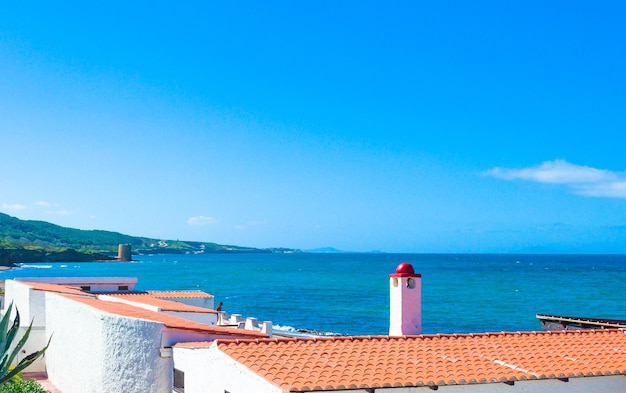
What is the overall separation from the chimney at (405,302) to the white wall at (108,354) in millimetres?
5787

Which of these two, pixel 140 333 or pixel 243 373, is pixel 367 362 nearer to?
pixel 243 373

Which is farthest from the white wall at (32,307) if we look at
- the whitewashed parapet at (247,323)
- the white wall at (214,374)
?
the white wall at (214,374)

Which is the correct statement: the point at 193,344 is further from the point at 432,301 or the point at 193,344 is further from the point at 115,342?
the point at 432,301

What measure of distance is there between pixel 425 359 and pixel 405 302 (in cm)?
332

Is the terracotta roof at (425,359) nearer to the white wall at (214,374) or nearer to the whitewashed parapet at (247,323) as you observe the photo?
the white wall at (214,374)

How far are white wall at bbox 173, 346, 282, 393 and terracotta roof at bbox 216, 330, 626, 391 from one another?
19 centimetres

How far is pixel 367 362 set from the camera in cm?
1168

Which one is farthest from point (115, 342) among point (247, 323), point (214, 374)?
point (247, 323)

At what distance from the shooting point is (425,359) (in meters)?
12.1

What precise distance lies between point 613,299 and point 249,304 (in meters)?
49.5

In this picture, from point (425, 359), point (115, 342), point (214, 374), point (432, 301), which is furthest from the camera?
point (432, 301)

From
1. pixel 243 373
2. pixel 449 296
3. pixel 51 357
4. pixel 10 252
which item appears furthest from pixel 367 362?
pixel 10 252

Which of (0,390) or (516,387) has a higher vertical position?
(516,387)

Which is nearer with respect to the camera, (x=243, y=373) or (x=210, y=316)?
(x=243, y=373)
